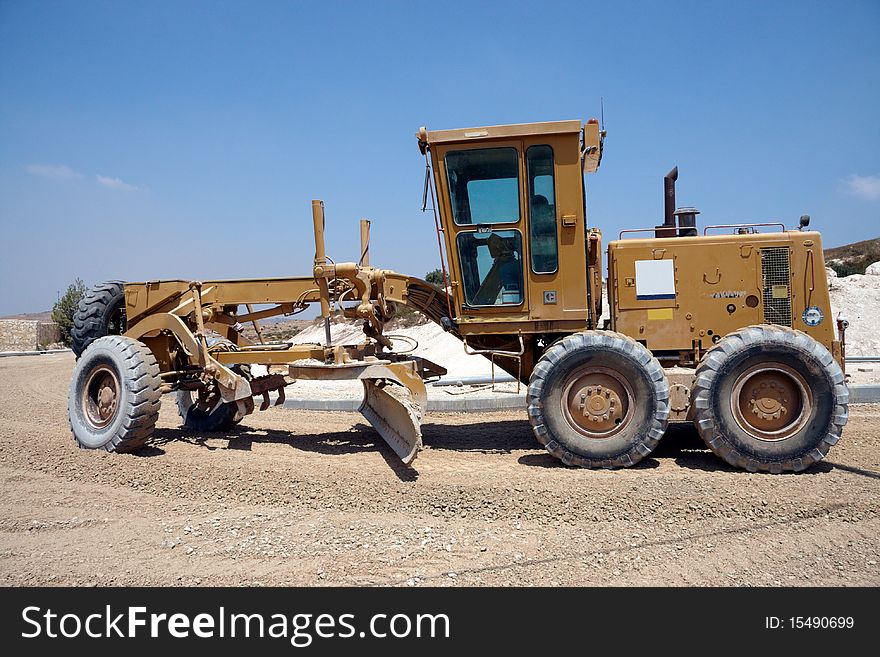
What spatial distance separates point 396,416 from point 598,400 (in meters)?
1.98

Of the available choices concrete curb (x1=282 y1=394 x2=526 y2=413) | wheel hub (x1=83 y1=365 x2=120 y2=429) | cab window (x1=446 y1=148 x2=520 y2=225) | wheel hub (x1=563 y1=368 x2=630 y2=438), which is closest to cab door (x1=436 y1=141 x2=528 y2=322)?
cab window (x1=446 y1=148 x2=520 y2=225)

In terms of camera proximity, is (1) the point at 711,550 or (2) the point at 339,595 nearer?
(2) the point at 339,595

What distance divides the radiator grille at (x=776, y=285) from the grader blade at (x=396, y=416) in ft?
12.0

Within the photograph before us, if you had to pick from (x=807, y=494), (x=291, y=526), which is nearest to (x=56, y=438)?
(x=291, y=526)

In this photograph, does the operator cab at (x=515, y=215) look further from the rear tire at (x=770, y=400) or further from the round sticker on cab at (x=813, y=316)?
the round sticker on cab at (x=813, y=316)

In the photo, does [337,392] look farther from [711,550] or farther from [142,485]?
[711,550]

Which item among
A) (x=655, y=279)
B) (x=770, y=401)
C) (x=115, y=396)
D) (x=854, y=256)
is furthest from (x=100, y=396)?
(x=854, y=256)

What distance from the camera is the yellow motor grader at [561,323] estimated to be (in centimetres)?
542

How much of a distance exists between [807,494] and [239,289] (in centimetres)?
596

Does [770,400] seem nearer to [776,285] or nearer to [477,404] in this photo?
[776,285]

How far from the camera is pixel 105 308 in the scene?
7.29 meters

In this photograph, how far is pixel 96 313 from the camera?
23.8 feet

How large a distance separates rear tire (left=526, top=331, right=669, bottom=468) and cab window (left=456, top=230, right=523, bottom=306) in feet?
2.95

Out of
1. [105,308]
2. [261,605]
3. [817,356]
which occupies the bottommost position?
[261,605]
